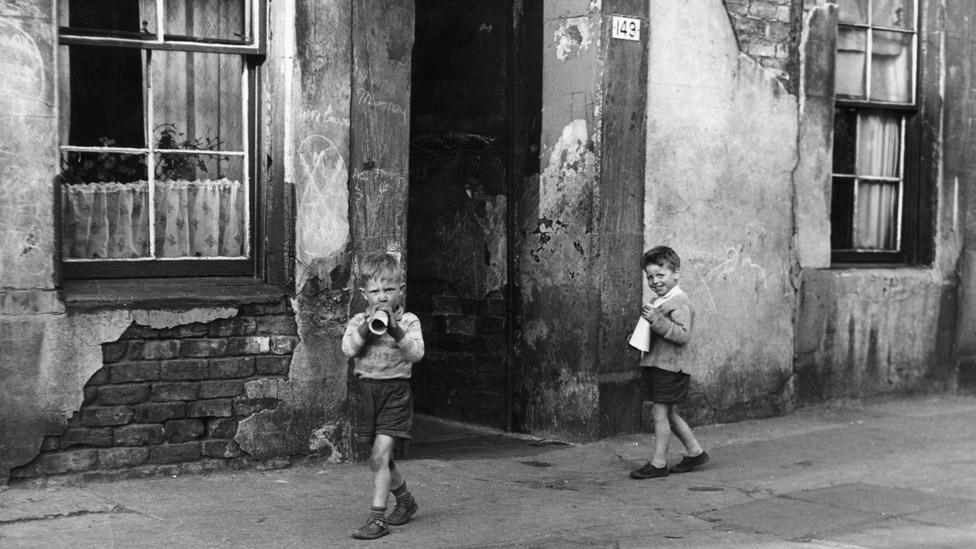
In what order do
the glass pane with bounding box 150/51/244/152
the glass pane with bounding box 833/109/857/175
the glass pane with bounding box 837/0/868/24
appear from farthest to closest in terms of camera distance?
the glass pane with bounding box 833/109/857/175
the glass pane with bounding box 837/0/868/24
the glass pane with bounding box 150/51/244/152

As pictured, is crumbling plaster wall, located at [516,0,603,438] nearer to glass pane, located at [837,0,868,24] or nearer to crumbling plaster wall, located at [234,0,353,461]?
crumbling plaster wall, located at [234,0,353,461]

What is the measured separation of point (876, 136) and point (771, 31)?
1.69 meters

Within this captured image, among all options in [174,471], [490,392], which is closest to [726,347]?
[490,392]

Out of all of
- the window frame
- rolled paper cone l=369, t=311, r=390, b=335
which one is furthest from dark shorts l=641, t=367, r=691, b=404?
the window frame

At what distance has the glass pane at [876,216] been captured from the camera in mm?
10516

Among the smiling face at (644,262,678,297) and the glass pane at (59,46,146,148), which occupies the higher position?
the glass pane at (59,46,146,148)

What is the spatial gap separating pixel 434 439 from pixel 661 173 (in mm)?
2485

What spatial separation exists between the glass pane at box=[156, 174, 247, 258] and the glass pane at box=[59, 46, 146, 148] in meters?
0.37

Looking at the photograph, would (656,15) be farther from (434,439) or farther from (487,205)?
(434,439)

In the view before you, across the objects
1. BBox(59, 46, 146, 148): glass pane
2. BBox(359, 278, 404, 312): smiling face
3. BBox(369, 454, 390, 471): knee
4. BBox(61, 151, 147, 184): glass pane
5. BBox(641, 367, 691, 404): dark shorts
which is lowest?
BBox(369, 454, 390, 471): knee

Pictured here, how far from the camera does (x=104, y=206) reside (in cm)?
699

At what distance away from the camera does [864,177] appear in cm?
1050

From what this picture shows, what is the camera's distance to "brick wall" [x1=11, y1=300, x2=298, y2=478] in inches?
264

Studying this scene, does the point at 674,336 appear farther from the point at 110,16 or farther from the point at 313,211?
the point at 110,16
